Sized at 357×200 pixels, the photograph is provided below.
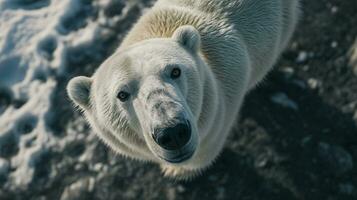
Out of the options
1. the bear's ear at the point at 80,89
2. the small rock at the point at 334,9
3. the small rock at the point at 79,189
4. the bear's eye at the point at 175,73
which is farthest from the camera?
the small rock at the point at 334,9

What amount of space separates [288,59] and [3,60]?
10.9 feet

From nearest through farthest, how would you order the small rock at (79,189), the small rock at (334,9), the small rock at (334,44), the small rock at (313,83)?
the small rock at (79,189)
the small rock at (313,83)
the small rock at (334,44)
the small rock at (334,9)

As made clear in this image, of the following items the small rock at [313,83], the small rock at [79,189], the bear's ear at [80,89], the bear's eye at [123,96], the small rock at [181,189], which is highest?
the bear's eye at [123,96]

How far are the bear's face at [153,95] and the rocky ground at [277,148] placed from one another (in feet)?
3.99

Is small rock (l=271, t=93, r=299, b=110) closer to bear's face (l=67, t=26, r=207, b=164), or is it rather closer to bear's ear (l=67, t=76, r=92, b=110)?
bear's face (l=67, t=26, r=207, b=164)

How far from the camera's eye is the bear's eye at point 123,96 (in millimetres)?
3197

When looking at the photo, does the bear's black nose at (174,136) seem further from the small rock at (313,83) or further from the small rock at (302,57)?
the small rock at (302,57)

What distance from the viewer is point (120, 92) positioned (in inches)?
126

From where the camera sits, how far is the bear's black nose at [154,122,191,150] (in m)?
2.82

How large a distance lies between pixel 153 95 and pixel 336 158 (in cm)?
220

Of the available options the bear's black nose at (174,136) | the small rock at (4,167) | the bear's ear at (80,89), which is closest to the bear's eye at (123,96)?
the bear's black nose at (174,136)

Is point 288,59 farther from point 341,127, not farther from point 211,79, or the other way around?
point 211,79

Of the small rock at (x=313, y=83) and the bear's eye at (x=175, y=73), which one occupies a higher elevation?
the bear's eye at (x=175, y=73)

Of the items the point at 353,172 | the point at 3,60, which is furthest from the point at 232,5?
the point at 3,60
